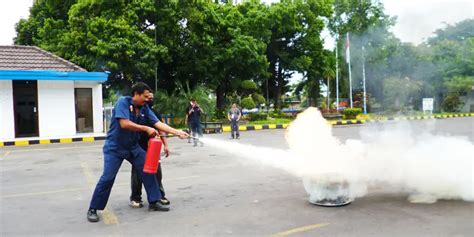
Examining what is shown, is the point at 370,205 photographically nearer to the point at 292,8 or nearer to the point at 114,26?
the point at 114,26

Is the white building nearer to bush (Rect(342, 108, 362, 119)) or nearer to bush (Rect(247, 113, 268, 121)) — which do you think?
bush (Rect(247, 113, 268, 121))

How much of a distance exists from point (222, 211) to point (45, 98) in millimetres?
16020

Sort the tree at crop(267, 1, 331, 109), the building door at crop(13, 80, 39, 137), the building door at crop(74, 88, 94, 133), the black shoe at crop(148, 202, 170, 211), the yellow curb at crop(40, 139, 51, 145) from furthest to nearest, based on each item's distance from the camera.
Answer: the tree at crop(267, 1, 331, 109), the building door at crop(74, 88, 94, 133), the building door at crop(13, 80, 39, 137), the yellow curb at crop(40, 139, 51, 145), the black shoe at crop(148, 202, 170, 211)

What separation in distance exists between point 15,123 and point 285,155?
16045 mm

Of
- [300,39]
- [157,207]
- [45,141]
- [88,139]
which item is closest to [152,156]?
[157,207]

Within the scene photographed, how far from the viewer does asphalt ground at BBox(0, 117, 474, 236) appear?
4539mm

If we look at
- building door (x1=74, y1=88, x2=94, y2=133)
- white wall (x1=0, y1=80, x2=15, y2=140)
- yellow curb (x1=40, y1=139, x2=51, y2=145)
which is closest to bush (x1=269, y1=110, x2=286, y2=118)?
building door (x1=74, y1=88, x2=94, y2=133)

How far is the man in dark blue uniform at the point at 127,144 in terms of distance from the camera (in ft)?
16.6

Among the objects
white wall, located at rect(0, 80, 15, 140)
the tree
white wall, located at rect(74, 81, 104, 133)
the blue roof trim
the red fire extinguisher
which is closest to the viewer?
the red fire extinguisher

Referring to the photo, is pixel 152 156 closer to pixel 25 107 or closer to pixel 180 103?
pixel 25 107

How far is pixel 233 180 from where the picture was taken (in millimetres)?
7473

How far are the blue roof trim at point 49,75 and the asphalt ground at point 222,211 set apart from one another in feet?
35.7

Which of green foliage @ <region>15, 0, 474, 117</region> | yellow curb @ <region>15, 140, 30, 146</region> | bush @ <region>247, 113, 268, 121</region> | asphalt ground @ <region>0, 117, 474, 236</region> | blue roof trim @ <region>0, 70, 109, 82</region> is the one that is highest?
green foliage @ <region>15, 0, 474, 117</region>

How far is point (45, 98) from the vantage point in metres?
18.6
